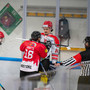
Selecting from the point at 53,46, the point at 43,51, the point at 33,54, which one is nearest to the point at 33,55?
the point at 33,54

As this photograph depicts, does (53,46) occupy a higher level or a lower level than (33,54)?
higher

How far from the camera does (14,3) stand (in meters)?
4.66

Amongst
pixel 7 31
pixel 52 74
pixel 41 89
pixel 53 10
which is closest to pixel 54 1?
pixel 53 10

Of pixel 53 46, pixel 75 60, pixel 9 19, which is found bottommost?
pixel 75 60

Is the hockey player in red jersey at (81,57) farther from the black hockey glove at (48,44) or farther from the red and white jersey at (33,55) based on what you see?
the black hockey glove at (48,44)

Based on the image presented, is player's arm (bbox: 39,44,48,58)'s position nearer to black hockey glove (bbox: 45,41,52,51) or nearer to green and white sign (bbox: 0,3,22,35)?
black hockey glove (bbox: 45,41,52,51)

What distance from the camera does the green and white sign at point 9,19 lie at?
4688mm

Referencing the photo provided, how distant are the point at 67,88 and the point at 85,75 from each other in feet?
0.85

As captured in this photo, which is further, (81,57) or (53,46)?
(53,46)

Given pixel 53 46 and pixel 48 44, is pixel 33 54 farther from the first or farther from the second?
pixel 53 46

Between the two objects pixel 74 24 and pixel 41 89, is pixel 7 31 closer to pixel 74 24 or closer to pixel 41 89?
pixel 74 24

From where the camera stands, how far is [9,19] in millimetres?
4754

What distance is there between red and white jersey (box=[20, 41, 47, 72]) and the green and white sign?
46.4 inches

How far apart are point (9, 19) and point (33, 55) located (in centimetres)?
148
